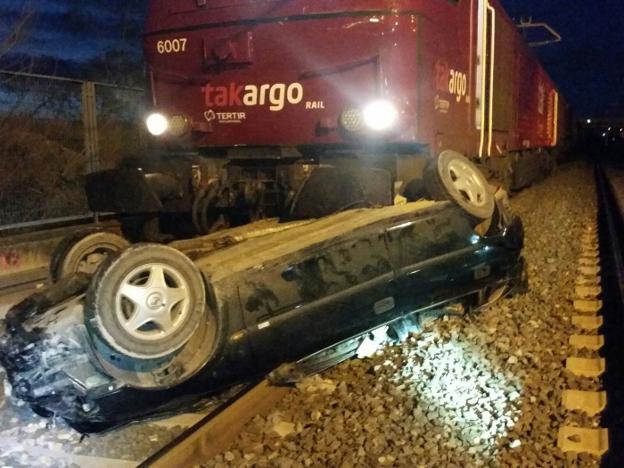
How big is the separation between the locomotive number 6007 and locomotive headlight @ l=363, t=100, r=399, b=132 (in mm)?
1753

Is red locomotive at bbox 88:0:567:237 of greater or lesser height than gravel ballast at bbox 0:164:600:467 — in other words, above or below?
above

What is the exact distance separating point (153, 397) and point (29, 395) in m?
0.60

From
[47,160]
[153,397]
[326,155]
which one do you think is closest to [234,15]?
[326,155]

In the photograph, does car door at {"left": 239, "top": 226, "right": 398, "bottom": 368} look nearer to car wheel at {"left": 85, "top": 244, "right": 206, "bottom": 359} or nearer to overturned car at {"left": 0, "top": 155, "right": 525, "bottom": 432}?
overturned car at {"left": 0, "top": 155, "right": 525, "bottom": 432}

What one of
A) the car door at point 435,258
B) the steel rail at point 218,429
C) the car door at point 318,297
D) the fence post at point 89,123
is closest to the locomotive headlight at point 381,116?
the car door at point 435,258

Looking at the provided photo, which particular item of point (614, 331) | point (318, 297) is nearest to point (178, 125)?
point (318, 297)

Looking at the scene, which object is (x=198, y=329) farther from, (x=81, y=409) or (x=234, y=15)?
(x=234, y=15)

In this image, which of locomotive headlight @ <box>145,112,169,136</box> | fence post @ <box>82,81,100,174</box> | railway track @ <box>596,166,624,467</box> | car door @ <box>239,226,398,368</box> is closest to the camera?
railway track @ <box>596,166,624,467</box>

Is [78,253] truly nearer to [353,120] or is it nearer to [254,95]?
[254,95]

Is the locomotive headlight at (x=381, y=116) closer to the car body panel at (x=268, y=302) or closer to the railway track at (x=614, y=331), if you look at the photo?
the car body panel at (x=268, y=302)

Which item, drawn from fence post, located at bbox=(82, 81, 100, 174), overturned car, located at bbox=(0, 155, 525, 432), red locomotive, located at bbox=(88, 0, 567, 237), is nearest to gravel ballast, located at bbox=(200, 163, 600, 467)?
overturned car, located at bbox=(0, 155, 525, 432)

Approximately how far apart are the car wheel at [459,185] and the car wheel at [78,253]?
2224 millimetres

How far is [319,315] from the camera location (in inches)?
165

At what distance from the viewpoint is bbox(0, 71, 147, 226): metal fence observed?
9352 millimetres
